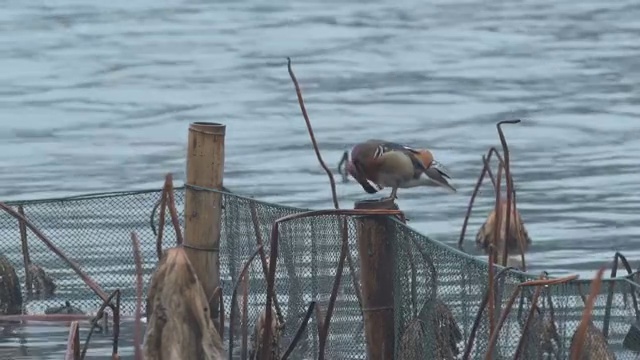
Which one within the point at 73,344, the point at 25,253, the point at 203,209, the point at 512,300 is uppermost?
the point at 203,209

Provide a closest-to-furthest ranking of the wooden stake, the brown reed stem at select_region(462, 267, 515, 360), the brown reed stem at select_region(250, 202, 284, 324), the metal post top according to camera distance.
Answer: the brown reed stem at select_region(462, 267, 515, 360) → the wooden stake → the brown reed stem at select_region(250, 202, 284, 324) → the metal post top

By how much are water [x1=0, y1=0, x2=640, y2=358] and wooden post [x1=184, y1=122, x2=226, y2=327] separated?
11.8 ft

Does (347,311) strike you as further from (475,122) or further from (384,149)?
(475,122)

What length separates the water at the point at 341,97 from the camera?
12.6 meters

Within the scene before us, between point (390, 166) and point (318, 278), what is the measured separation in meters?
1.21

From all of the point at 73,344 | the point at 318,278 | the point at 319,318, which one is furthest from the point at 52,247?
the point at 319,318

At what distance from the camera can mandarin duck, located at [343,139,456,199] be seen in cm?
773

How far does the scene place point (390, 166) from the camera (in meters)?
7.75

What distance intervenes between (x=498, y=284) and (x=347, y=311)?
1.17 metres

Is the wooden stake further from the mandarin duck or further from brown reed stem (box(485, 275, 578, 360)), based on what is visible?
the mandarin duck

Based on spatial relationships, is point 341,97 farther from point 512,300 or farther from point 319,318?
point 512,300

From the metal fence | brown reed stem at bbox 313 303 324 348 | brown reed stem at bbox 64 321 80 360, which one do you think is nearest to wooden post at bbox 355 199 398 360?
the metal fence

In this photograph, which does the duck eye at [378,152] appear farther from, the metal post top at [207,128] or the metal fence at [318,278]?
the metal post top at [207,128]

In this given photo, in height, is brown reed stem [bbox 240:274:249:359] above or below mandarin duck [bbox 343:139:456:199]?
below
